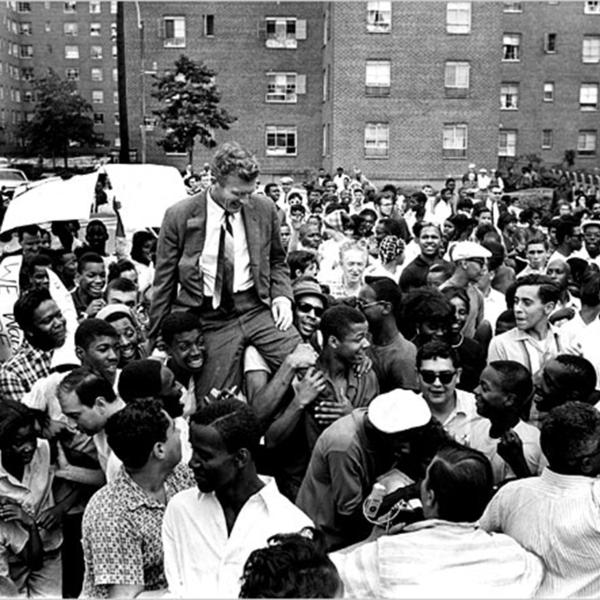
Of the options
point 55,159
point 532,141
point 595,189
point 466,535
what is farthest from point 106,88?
point 466,535

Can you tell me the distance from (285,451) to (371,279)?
2922mm

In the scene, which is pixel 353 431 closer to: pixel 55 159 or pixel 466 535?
pixel 466 535

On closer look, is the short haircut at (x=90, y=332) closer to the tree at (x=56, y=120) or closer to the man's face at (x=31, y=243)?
the man's face at (x=31, y=243)

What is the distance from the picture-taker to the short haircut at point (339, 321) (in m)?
4.54

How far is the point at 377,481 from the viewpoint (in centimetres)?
388

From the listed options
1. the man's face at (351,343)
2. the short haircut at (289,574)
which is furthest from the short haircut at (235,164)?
the short haircut at (289,574)

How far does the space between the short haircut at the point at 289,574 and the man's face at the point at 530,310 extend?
139 inches

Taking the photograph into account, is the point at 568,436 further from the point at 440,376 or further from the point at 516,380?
the point at 440,376

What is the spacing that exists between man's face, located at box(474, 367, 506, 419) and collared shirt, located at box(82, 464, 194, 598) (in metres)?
1.91

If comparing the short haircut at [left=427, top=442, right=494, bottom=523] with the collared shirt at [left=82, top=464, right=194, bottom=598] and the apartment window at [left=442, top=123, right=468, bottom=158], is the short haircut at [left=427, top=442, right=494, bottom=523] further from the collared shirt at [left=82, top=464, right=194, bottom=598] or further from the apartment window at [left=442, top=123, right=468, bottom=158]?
the apartment window at [left=442, top=123, right=468, bottom=158]

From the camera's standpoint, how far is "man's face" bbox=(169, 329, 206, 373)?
193 inches

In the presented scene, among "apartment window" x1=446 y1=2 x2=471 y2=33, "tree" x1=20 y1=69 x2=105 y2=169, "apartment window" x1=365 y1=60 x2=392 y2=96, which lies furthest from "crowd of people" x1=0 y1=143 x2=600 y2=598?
"tree" x1=20 y1=69 x2=105 y2=169

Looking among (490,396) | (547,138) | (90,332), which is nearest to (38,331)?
(90,332)

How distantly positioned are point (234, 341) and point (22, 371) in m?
1.37
